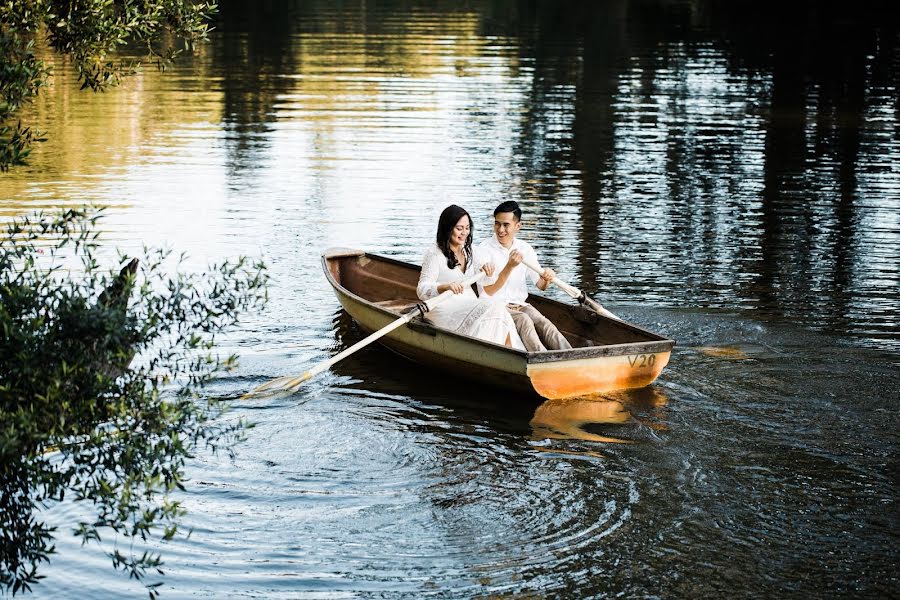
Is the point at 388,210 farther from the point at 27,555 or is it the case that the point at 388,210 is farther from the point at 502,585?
the point at 27,555

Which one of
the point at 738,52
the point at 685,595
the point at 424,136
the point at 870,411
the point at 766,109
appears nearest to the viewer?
the point at 685,595

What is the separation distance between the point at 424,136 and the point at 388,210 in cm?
562

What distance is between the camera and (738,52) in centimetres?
3541

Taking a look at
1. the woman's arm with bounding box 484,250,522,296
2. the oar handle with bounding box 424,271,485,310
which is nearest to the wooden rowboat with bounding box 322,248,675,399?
the oar handle with bounding box 424,271,485,310

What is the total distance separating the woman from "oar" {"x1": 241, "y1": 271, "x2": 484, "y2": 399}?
0.12m

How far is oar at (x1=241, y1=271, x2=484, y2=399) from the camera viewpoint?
9156mm

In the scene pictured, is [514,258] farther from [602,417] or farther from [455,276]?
[602,417]

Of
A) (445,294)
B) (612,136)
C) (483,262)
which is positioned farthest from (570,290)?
(612,136)

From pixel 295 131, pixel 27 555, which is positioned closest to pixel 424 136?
pixel 295 131

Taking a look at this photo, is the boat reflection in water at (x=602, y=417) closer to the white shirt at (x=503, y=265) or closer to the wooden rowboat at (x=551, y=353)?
the wooden rowboat at (x=551, y=353)

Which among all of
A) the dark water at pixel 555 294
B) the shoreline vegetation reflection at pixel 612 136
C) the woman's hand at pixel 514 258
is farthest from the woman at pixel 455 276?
the shoreline vegetation reflection at pixel 612 136

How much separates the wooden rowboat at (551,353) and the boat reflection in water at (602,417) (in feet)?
0.27

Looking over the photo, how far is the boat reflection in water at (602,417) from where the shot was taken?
8.44 m

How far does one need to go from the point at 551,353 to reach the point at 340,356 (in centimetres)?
176
